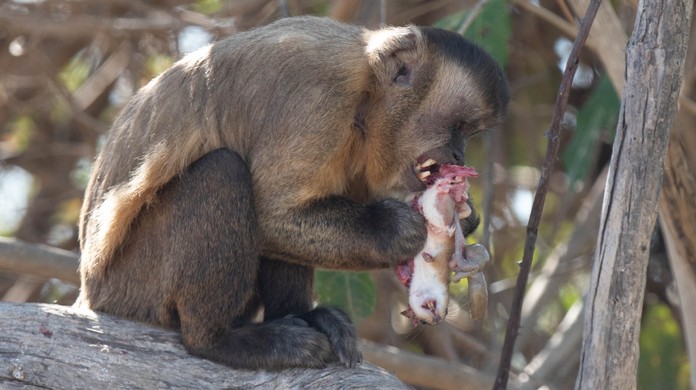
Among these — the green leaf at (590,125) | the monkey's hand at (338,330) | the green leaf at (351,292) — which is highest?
the green leaf at (590,125)

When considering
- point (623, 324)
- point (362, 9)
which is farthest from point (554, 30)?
point (623, 324)

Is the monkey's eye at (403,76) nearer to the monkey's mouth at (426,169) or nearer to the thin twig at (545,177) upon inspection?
the monkey's mouth at (426,169)

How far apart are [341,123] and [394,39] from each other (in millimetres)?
588

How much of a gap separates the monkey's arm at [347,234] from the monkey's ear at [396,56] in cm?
74

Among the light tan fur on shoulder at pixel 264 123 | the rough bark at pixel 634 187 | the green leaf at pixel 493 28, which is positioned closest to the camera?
the rough bark at pixel 634 187

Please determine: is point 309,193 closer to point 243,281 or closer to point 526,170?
point 243,281

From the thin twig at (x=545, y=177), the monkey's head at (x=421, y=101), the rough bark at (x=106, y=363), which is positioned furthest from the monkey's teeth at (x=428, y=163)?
the rough bark at (x=106, y=363)

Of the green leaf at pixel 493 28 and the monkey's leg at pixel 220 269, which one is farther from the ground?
the green leaf at pixel 493 28

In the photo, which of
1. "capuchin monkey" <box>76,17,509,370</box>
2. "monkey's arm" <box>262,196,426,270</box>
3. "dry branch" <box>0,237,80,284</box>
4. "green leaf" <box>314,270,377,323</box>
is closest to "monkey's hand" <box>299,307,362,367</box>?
"capuchin monkey" <box>76,17,509,370</box>

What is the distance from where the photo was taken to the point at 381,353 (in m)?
7.60

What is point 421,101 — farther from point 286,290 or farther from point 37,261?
point 37,261

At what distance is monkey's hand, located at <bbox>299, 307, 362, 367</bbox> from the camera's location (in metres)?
5.26

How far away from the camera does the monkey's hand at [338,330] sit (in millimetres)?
5258

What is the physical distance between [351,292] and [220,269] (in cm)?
191
